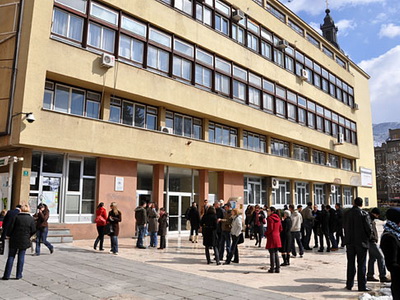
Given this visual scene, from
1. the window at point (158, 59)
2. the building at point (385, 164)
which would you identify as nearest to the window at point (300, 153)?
the window at point (158, 59)

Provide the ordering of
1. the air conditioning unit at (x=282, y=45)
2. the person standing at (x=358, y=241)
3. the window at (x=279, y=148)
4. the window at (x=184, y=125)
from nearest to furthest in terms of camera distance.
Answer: the person standing at (x=358, y=241)
the window at (x=184, y=125)
the window at (x=279, y=148)
the air conditioning unit at (x=282, y=45)

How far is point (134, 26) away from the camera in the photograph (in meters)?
18.5

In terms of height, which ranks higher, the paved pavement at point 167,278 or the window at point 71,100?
the window at point 71,100

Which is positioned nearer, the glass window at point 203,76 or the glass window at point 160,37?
the glass window at point 160,37

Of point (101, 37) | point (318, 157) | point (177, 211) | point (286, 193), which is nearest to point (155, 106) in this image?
point (101, 37)

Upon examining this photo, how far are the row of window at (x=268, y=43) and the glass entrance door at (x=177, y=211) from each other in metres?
11.0

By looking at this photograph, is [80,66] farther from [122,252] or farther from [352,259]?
Answer: [352,259]

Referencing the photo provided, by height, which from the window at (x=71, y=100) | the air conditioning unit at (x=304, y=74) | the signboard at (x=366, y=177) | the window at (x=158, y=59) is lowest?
the signboard at (x=366, y=177)

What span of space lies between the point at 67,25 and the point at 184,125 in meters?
8.27

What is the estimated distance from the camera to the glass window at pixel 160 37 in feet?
63.3

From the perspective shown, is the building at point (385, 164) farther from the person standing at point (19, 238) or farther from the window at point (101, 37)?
the person standing at point (19, 238)

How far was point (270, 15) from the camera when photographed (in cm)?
2916

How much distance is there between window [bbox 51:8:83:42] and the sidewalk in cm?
922

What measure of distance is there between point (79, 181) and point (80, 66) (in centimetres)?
511
